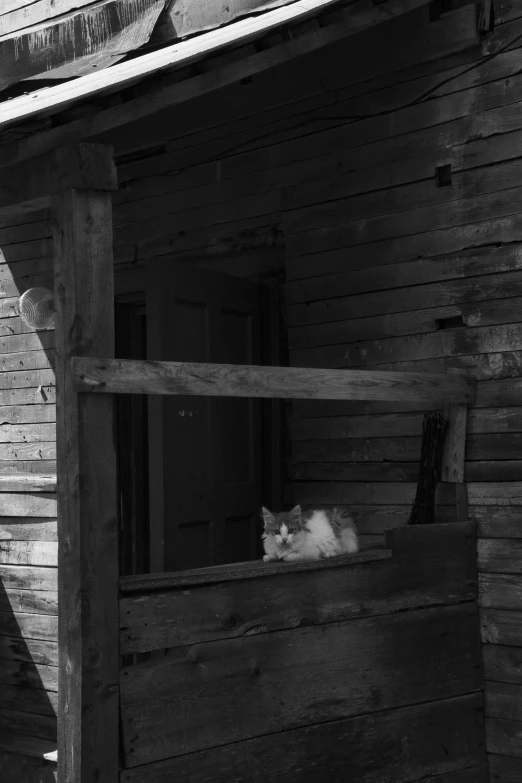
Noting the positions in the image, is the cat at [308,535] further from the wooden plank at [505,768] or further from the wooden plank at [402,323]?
the wooden plank at [505,768]

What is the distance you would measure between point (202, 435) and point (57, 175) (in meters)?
2.73

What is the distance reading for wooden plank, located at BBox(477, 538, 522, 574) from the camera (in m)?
5.64

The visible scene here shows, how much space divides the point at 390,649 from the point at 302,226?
282cm

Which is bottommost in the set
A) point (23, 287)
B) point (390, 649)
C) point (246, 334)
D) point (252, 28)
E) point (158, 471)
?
point (390, 649)

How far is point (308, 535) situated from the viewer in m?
5.22

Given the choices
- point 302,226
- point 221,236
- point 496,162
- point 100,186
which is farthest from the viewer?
point 221,236

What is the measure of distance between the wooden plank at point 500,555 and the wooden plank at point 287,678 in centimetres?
26

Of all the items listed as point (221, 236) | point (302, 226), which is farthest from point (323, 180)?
point (221, 236)

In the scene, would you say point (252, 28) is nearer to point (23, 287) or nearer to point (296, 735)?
point (296, 735)

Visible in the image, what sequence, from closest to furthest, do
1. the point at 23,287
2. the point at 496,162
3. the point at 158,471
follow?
the point at 496,162, the point at 158,471, the point at 23,287

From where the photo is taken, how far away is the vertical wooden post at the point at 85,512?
4.14 meters

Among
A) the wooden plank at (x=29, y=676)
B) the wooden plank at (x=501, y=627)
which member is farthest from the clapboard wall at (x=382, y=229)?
the wooden plank at (x=29, y=676)

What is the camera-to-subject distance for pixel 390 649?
5.25m

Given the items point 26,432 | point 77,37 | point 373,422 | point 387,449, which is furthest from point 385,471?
point 77,37
